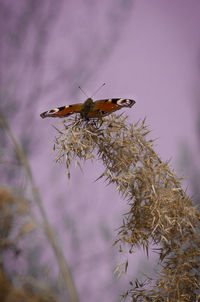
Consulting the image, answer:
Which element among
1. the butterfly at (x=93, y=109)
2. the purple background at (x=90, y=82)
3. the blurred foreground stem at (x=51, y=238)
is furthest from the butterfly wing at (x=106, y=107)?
the purple background at (x=90, y=82)

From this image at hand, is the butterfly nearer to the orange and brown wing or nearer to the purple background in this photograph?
the orange and brown wing

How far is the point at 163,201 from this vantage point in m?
0.74

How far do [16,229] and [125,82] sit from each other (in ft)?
3.16

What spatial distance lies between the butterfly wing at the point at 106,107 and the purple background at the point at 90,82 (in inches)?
21.8

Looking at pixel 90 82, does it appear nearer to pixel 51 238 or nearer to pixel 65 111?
pixel 65 111

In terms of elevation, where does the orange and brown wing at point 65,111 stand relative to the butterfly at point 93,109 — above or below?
above

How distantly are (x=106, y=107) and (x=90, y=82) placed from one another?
639 millimetres

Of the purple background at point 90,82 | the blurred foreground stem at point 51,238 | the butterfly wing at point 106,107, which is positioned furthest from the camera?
the purple background at point 90,82

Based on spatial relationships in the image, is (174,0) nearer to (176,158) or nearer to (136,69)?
(136,69)

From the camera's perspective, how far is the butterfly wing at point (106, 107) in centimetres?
77

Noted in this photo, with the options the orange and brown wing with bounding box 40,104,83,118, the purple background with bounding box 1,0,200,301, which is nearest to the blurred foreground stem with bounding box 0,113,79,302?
the orange and brown wing with bounding box 40,104,83,118

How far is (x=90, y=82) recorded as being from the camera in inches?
54.9

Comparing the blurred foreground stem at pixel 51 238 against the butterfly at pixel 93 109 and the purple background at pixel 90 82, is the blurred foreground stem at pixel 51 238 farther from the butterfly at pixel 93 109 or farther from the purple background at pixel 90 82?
the purple background at pixel 90 82

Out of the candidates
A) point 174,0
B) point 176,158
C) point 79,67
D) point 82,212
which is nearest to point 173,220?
point 82,212
